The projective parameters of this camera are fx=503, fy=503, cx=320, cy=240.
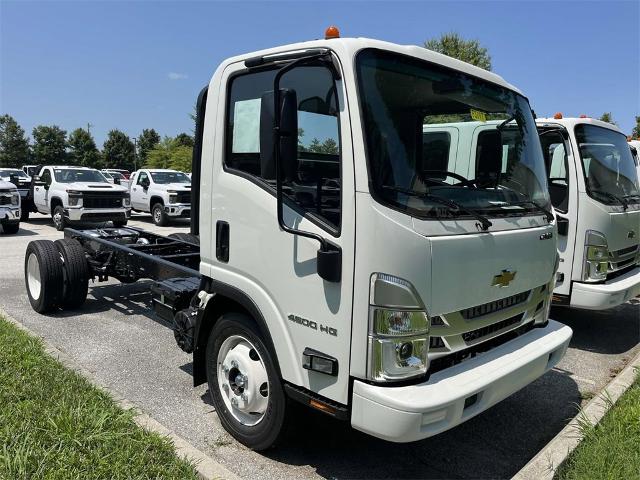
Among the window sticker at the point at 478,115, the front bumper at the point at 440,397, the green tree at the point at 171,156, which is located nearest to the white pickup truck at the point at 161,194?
the window sticker at the point at 478,115

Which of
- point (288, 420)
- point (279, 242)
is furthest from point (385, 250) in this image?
point (288, 420)

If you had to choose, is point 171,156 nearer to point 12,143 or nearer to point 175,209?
point 12,143

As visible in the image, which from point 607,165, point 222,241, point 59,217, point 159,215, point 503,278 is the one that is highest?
point 607,165

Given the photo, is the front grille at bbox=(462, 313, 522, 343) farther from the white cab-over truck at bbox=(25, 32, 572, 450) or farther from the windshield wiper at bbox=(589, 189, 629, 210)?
the windshield wiper at bbox=(589, 189, 629, 210)

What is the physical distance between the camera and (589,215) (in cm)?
543

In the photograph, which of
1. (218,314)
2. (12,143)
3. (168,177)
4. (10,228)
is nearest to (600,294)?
(218,314)

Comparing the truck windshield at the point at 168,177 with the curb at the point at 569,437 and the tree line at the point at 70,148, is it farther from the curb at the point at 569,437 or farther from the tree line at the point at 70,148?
the tree line at the point at 70,148

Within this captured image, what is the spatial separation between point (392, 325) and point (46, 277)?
4970mm

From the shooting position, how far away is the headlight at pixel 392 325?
8.26ft

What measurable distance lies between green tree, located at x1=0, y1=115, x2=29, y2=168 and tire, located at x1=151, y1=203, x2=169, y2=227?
50193mm

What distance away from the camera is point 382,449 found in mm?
3484

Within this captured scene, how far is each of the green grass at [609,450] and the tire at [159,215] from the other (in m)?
15.6

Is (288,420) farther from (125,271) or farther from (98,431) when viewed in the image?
(125,271)

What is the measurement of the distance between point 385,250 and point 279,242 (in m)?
0.72
